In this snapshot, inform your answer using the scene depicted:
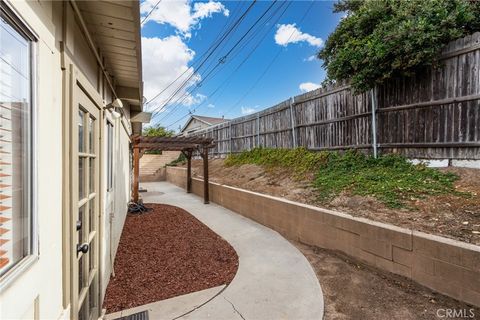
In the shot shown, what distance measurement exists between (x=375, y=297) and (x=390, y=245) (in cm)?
73

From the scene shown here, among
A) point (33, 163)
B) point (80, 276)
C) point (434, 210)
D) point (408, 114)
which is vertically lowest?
point (80, 276)

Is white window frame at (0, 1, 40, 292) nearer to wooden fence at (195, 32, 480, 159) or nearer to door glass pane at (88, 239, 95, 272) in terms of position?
door glass pane at (88, 239, 95, 272)

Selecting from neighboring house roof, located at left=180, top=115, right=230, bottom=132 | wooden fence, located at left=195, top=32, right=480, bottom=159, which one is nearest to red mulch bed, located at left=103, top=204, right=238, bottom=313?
wooden fence, located at left=195, top=32, right=480, bottom=159

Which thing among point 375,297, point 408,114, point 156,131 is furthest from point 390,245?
point 156,131

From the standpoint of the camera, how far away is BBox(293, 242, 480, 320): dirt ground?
261cm

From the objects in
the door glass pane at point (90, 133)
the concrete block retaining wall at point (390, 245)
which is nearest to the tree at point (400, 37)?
the concrete block retaining wall at point (390, 245)

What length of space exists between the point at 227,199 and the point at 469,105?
6.07 m

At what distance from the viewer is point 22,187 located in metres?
1.21

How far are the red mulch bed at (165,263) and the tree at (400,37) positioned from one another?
4.59 meters

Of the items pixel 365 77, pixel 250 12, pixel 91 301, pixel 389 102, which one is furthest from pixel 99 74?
pixel 250 12

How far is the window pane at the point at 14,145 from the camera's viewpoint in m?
1.06

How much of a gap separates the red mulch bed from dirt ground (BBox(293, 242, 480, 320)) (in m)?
1.35

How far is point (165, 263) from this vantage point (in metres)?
4.00

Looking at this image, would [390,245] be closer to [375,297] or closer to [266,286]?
[375,297]
